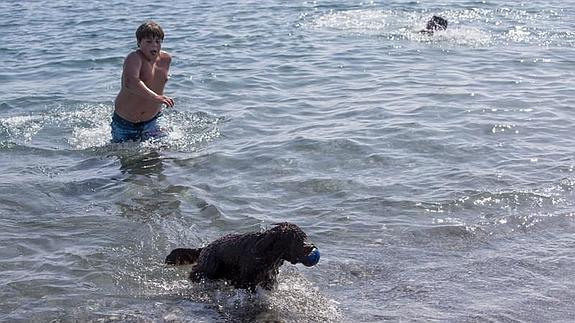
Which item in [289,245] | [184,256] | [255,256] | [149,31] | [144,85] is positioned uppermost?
[149,31]

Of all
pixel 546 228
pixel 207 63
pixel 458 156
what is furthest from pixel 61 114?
pixel 546 228

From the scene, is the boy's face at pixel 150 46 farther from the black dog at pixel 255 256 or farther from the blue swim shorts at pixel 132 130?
the black dog at pixel 255 256

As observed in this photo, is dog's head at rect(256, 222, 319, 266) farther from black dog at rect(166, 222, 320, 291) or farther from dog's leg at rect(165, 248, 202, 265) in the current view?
dog's leg at rect(165, 248, 202, 265)

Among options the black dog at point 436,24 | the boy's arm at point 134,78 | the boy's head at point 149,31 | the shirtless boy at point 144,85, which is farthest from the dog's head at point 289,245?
the black dog at point 436,24

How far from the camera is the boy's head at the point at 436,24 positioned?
53.2 feet

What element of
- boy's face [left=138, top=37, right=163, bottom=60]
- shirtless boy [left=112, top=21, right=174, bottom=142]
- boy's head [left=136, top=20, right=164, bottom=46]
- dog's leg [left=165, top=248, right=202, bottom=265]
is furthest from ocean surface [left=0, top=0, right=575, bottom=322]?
boy's head [left=136, top=20, right=164, bottom=46]

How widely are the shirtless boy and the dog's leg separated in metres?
3.31

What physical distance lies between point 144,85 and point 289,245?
4.26m

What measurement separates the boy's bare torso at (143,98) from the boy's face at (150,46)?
0.13 m

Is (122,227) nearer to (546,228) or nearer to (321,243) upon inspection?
(321,243)

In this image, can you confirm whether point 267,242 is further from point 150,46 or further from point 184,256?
point 150,46

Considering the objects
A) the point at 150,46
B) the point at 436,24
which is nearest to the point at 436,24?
the point at 436,24

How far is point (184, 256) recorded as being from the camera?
20.2 feet

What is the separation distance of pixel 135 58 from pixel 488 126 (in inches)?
166
